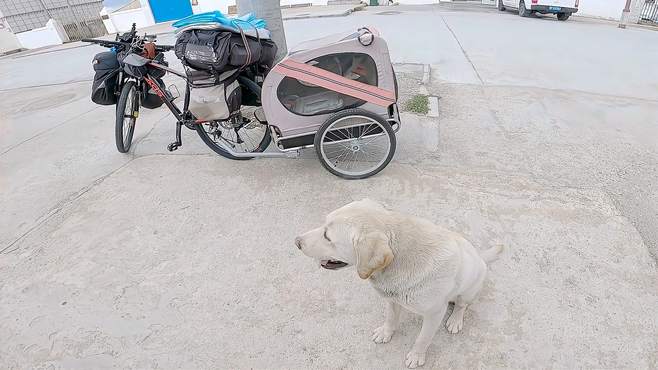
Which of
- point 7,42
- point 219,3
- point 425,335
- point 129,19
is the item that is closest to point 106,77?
point 425,335

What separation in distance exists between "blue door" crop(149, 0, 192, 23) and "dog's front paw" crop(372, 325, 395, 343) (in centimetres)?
2216

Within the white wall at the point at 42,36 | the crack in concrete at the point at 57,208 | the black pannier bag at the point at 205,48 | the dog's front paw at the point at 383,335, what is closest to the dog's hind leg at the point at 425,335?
the dog's front paw at the point at 383,335

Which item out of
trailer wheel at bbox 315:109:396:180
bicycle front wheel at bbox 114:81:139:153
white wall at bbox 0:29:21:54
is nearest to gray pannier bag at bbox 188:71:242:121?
trailer wheel at bbox 315:109:396:180

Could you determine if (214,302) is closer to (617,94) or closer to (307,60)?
(307,60)

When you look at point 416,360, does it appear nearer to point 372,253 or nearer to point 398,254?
point 398,254

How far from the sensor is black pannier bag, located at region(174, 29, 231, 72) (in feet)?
8.92

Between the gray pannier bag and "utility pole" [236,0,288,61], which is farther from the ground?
"utility pole" [236,0,288,61]

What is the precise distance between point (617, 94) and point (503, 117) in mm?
2285

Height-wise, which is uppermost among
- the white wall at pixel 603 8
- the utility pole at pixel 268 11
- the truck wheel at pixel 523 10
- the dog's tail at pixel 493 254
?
the utility pole at pixel 268 11

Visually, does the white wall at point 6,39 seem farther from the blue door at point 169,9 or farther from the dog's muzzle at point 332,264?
the dog's muzzle at point 332,264

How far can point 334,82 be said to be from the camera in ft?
9.34

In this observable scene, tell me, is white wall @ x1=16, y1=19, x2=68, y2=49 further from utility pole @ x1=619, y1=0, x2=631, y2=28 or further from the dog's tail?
utility pole @ x1=619, y1=0, x2=631, y2=28

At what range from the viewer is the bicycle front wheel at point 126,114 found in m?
3.65

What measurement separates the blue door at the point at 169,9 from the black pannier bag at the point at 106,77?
18.8 metres
